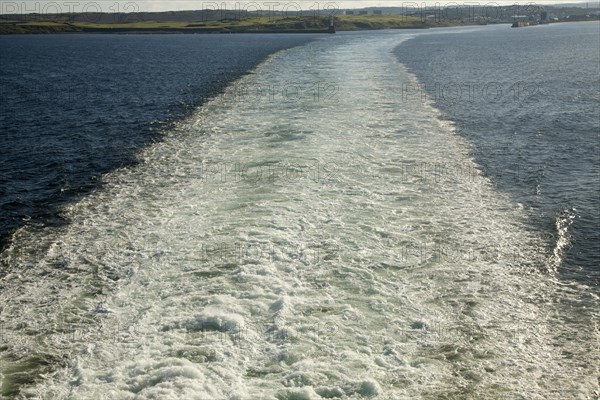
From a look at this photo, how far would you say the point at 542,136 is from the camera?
2852 centimetres

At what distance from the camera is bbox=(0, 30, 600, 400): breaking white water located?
31.5 feet

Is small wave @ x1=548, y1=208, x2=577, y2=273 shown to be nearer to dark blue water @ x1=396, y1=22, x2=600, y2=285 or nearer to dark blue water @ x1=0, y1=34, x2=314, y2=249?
dark blue water @ x1=396, y1=22, x2=600, y2=285

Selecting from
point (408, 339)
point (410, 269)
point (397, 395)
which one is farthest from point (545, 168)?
point (397, 395)

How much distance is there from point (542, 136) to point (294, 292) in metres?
21.0

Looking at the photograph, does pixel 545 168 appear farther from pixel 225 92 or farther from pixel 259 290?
pixel 225 92

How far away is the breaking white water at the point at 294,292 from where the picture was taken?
31.5 feet

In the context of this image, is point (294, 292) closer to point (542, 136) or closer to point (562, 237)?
point (562, 237)

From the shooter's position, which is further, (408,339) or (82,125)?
(82,125)

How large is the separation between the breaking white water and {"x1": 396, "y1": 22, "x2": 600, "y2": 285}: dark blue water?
3.18ft

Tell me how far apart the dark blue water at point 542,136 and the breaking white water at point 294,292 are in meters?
0.97

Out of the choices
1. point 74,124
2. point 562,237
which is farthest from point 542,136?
point 74,124

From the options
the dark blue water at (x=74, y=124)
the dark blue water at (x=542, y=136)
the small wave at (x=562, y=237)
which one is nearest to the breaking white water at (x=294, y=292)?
the small wave at (x=562, y=237)

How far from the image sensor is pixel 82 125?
32625 millimetres

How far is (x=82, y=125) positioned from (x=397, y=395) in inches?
1115
